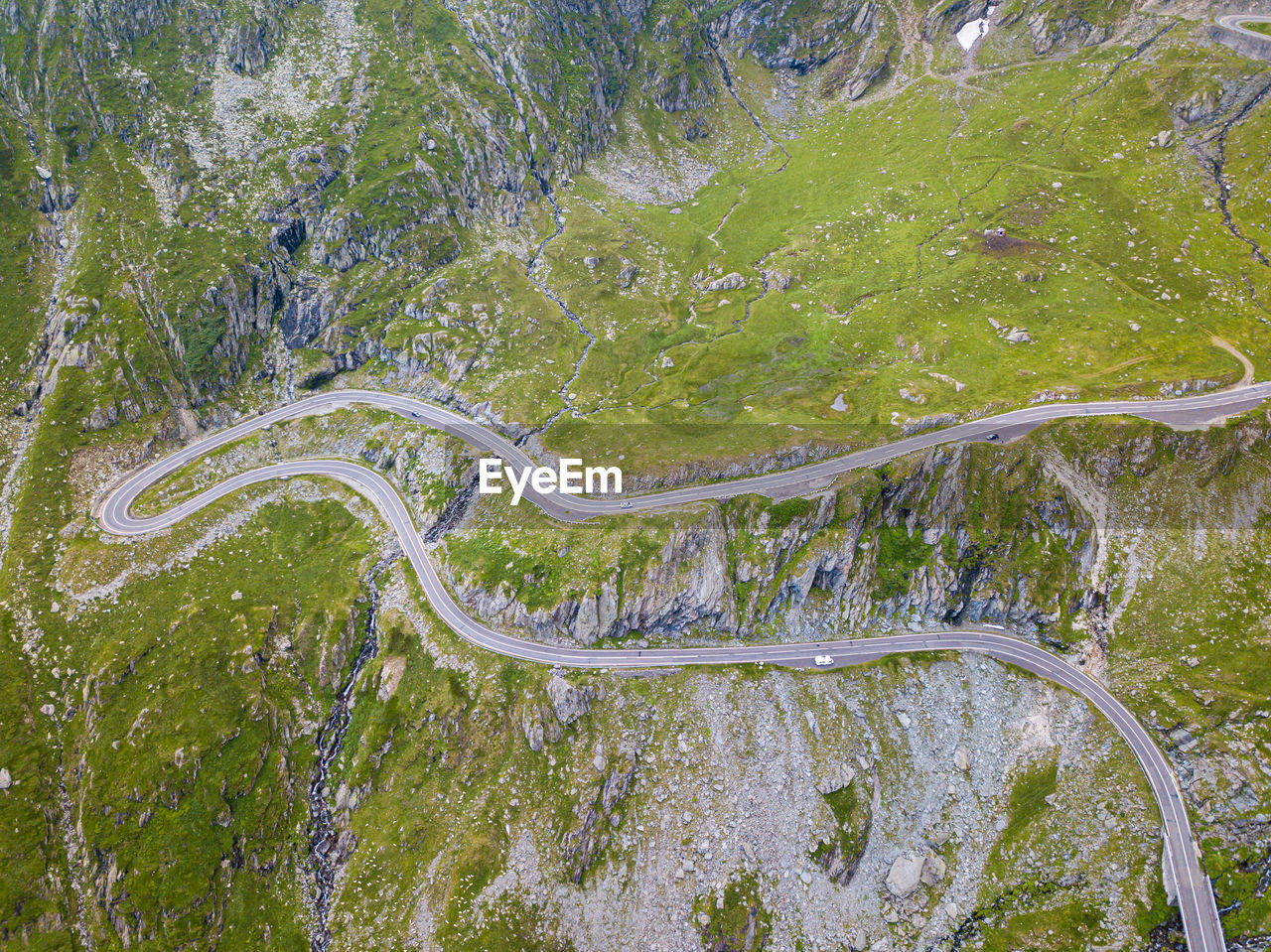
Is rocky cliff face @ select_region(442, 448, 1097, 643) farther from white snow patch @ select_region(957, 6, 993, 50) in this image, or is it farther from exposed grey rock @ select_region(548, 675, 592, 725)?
white snow patch @ select_region(957, 6, 993, 50)

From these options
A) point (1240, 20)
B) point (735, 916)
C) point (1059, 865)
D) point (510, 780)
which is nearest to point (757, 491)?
point (510, 780)

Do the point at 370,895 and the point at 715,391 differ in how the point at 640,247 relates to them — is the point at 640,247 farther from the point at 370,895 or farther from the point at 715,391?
the point at 370,895

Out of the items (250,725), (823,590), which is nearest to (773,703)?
Answer: (823,590)

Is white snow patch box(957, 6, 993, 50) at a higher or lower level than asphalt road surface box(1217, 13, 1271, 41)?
higher

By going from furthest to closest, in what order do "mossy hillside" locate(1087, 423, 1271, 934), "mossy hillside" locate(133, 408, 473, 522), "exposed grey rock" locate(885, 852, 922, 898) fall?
"mossy hillside" locate(133, 408, 473, 522) → "exposed grey rock" locate(885, 852, 922, 898) → "mossy hillside" locate(1087, 423, 1271, 934)

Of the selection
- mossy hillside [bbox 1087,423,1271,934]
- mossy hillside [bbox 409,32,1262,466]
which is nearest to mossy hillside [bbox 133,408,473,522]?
mossy hillside [bbox 409,32,1262,466]

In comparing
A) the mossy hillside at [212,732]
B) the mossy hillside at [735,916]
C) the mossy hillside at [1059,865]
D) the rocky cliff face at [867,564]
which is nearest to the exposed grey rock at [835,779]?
the mossy hillside at [735,916]

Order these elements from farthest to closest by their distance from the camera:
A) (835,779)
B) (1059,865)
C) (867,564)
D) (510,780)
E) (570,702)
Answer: (867,564), (570,702), (510,780), (835,779), (1059,865)

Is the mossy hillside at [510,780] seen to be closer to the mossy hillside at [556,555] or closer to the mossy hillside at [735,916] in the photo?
the mossy hillside at [735,916]

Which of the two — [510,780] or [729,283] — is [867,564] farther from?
[729,283]

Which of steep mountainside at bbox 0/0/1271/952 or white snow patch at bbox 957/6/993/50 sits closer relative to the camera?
steep mountainside at bbox 0/0/1271/952
